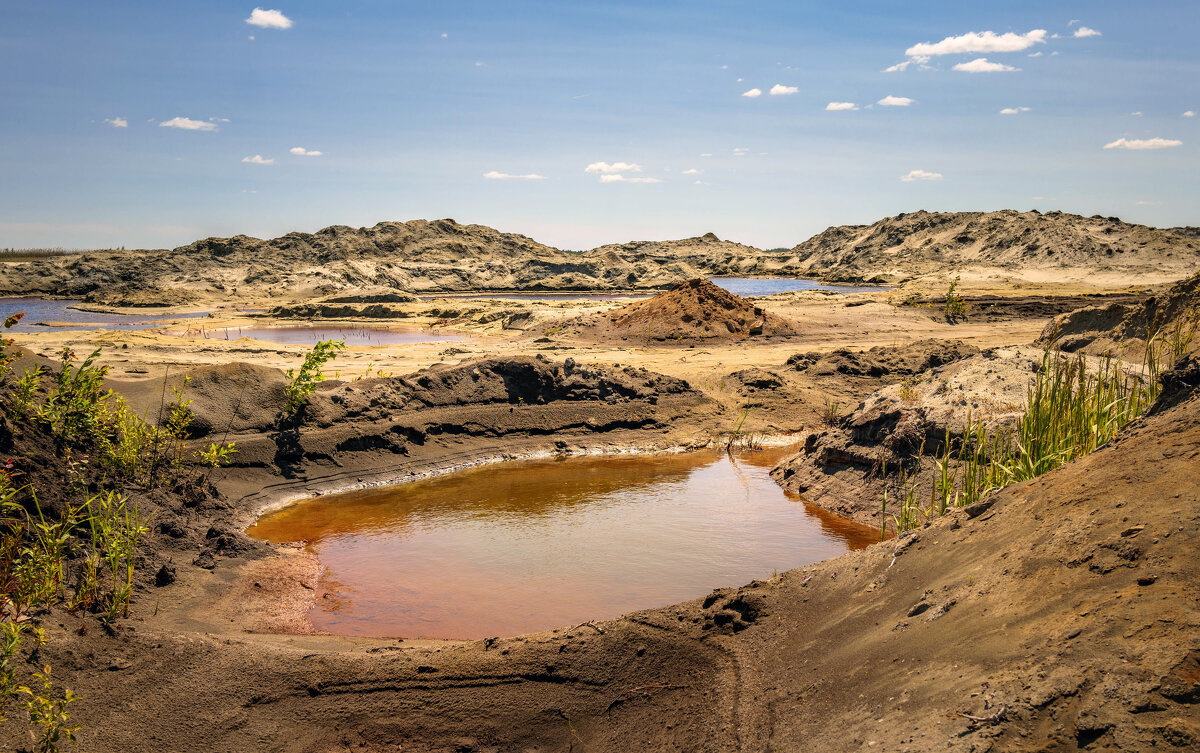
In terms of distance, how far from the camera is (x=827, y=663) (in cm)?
472

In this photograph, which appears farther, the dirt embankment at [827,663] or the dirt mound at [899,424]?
the dirt mound at [899,424]

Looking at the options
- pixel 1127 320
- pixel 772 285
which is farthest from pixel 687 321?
pixel 772 285

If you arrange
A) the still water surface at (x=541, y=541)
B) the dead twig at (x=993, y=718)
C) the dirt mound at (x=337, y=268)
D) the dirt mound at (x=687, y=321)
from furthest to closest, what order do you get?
the dirt mound at (x=337, y=268) < the dirt mound at (x=687, y=321) < the still water surface at (x=541, y=541) < the dead twig at (x=993, y=718)

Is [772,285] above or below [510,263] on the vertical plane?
below

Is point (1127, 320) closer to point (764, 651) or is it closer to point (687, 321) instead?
point (764, 651)

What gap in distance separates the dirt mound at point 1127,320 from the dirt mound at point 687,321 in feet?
40.5

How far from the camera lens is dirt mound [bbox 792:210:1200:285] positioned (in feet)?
171

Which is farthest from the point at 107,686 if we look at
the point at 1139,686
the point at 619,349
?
the point at 619,349

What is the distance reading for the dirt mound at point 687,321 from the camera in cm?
2538

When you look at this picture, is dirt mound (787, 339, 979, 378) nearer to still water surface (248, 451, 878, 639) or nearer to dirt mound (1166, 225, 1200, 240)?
still water surface (248, 451, 878, 639)

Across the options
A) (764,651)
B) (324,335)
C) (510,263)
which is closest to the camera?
(764,651)

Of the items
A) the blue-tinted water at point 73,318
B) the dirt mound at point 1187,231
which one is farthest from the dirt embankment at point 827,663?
the dirt mound at point 1187,231

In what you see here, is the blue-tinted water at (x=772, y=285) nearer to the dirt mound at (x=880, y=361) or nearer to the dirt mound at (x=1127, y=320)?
the dirt mound at (x=880, y=361)

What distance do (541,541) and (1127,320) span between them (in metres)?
9.87
